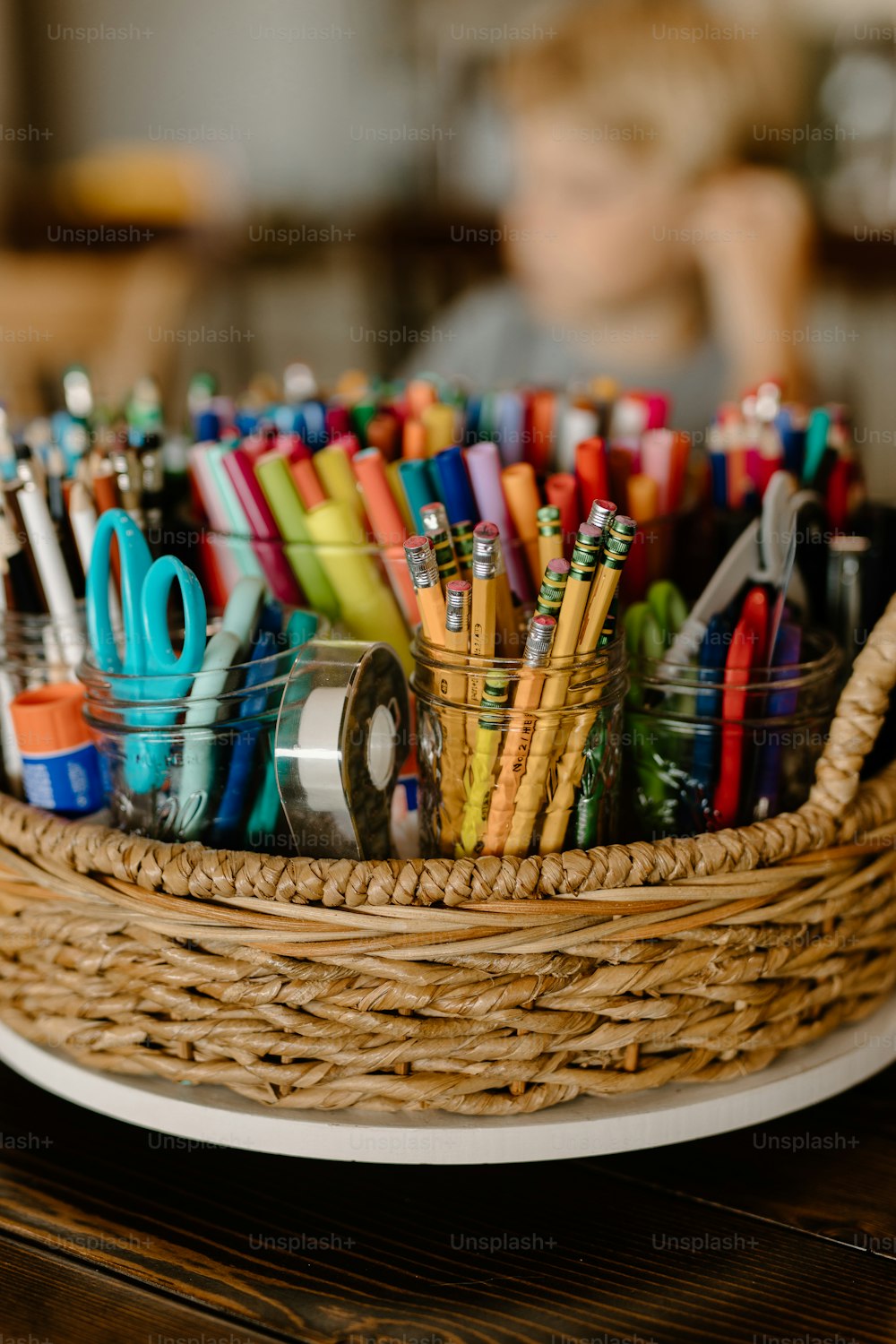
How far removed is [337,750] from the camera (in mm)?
417

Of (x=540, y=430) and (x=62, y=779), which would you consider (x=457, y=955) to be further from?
(x=540, y=430)

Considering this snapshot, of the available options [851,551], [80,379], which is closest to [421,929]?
[851,551]

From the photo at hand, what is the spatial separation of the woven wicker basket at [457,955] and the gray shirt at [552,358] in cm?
130

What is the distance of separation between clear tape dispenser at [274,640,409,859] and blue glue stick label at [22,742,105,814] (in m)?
0.12

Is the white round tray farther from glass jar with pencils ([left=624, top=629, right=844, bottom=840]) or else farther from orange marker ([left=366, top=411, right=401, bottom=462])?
orange marker ([left=366, top=411, right=401, bottom=462])

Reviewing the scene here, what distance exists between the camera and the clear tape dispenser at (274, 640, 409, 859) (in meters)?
0.42

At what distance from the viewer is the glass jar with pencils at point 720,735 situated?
18.4 inches

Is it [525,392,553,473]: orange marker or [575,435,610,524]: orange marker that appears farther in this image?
[525,392,553,473]: orange marker

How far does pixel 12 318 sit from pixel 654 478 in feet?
5.63

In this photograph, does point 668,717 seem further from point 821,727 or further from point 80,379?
point 80,379

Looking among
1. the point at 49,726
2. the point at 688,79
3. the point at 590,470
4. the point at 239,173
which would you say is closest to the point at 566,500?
the point at 590,470

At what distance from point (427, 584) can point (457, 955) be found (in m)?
0.13

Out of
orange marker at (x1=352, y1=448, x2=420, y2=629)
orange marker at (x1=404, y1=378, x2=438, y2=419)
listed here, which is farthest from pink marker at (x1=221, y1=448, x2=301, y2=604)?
orange marker at (x1=404, y1=378, x2=438, y2=419)

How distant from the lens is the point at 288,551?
0.54 m
